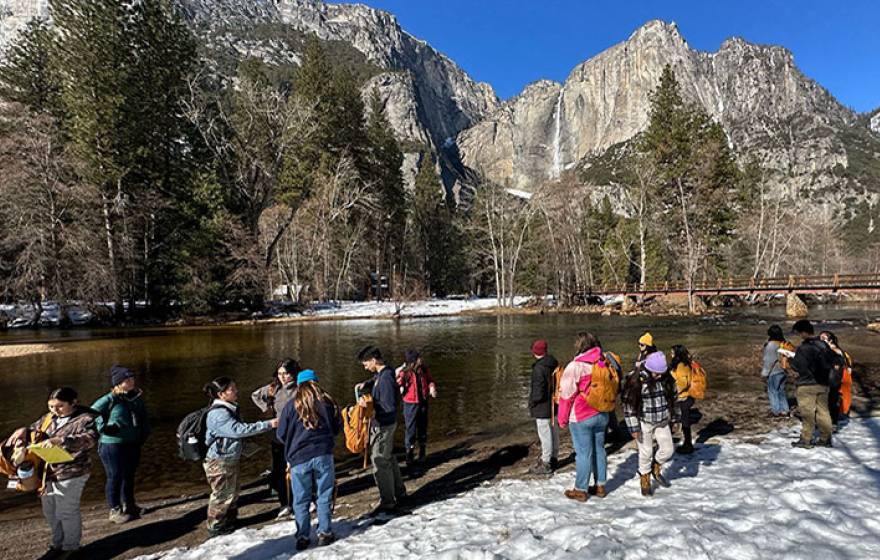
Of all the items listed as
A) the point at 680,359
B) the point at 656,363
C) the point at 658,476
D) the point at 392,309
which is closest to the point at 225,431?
the point at 656,363

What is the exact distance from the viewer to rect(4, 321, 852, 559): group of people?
4.63 m

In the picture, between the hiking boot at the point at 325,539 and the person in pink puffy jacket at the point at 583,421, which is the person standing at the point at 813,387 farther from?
the hiking boot at the point at 325,539

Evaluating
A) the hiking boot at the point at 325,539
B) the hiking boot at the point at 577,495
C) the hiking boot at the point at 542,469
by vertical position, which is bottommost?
the hiking boot at the point at 542,469

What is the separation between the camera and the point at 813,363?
6.41m

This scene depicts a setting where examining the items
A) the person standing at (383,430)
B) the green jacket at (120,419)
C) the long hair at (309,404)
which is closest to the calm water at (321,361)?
the green jacket at (120,419)

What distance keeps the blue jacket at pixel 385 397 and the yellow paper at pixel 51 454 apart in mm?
3085

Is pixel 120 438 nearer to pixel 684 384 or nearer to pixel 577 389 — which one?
pixel 577 389

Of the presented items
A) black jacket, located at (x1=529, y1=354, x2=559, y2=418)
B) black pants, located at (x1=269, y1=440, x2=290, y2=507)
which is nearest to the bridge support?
black jacket, located at (x1=529, y1=354, x2=559, y2=418)

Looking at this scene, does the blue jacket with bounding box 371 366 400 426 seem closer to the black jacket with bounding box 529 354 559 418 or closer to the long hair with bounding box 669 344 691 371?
the black jacket with bounding box 529 354 559 418

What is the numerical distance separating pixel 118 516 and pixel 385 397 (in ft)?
12.0

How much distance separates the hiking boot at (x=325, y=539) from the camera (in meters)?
4.60

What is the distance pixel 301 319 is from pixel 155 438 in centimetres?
2756

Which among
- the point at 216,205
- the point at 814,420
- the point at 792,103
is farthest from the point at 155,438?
the point at 792,103

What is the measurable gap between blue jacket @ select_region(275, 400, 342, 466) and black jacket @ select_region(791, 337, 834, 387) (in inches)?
257
